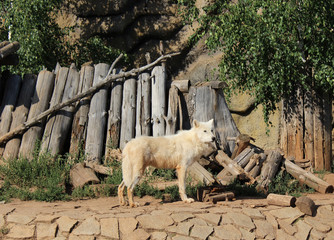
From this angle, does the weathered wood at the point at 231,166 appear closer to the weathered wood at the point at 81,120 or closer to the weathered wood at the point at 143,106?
the weathered wood at the point at 143,106

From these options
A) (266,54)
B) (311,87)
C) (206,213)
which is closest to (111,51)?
(266,54)

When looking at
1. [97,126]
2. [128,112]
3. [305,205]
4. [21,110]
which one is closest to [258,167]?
[305,205]

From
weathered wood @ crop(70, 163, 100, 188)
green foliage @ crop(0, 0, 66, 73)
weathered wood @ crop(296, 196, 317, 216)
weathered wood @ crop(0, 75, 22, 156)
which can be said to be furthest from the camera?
green foliage @ crop(0, 0, 66, 73)

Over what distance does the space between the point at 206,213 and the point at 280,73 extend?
5.18m

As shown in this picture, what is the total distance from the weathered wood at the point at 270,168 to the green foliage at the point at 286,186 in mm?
138

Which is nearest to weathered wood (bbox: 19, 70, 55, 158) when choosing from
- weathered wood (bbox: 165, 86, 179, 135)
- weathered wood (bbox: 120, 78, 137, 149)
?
weathered wood (bbox: 120, 78, 137, 149)

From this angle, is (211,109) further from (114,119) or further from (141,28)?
(141,28)

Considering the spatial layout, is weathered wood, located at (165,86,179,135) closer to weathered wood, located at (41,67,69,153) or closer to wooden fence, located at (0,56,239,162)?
wooden fence, located at (0,56,239,162)

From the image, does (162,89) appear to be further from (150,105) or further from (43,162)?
(43,162)

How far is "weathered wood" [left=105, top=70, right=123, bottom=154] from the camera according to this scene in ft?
33.8

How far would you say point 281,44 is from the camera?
34.9 ft

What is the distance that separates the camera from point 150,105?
10773 mm

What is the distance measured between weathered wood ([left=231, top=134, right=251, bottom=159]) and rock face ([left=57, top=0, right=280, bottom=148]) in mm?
6120

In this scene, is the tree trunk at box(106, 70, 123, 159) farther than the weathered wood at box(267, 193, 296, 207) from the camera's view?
Yes
